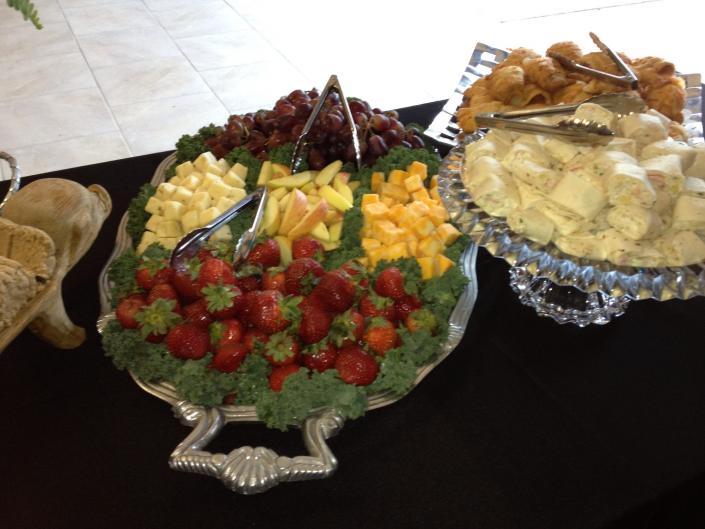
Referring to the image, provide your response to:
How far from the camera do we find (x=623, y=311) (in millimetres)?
1115

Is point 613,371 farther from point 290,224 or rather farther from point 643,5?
point 643,5

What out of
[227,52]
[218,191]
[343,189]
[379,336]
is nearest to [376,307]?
[379,336]

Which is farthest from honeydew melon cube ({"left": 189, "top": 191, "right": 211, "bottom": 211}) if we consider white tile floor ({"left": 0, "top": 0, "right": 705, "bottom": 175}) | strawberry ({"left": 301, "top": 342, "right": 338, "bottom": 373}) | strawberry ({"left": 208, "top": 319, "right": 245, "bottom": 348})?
white tile floor ({"left": 0, "top": 0, "right": 705, "bottom": 175})

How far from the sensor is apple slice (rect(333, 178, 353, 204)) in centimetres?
128

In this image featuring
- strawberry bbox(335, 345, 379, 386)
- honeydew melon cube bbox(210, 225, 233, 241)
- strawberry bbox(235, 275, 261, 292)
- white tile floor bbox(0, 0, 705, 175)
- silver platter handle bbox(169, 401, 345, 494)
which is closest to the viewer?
silver platter handle bbox(169, 401, 345, 494)

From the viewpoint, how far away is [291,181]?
1.31 meters

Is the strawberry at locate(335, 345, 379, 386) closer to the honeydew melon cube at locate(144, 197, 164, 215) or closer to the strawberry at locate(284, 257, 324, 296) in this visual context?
the strawberry at locate(284, 257, 324, 296)

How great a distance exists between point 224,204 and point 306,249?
0.71 ft

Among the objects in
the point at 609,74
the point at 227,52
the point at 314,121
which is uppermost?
the point at 609,74

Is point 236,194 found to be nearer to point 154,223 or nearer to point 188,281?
point 154,223

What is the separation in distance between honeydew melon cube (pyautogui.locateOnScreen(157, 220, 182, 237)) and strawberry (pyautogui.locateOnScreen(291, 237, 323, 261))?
248mm

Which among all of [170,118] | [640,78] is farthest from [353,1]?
[640,78]

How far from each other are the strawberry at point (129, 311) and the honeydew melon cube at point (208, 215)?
226mm

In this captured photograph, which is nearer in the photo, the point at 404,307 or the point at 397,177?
the point at 404,307
